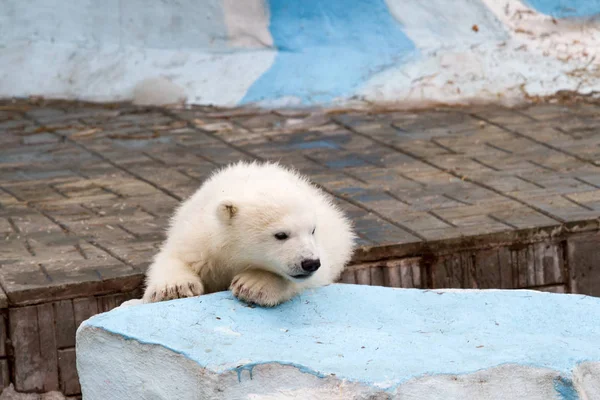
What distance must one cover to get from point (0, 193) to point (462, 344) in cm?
381

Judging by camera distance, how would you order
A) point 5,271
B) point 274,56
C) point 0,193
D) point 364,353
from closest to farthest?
point 364,353 → point 5,271 → point 0,193 → point 274,56

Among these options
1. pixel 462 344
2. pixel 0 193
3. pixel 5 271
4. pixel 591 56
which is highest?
pixel 591 56

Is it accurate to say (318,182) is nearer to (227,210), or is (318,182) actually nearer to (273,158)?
(273,158)

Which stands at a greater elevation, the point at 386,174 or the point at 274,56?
the point at 274,56

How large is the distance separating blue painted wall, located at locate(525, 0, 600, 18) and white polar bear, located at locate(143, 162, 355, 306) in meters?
5.42

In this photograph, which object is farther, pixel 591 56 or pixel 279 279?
pixel 591 56

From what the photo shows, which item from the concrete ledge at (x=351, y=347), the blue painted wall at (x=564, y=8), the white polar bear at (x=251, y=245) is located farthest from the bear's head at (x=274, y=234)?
the blue painted wall at (x=564, y=8)

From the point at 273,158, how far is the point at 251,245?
323cm

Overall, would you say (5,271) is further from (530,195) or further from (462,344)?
(530,195)

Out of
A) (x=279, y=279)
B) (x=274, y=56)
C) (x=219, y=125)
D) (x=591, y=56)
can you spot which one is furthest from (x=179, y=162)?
(x=591, y=56)

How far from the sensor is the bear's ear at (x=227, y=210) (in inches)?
153

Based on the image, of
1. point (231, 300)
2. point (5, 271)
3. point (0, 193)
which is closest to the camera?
point (231, 300)

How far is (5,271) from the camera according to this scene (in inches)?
185

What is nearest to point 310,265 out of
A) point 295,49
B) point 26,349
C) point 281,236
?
point 281,236
